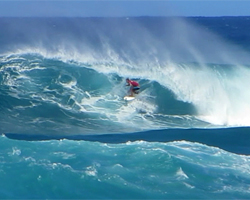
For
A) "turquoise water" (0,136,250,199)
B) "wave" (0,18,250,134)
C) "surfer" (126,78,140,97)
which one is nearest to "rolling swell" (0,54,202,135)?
"wave" (0,18,250,134)

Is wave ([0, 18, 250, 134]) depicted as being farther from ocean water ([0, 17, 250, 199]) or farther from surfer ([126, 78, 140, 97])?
surfer ([126, 78, 140, 97])

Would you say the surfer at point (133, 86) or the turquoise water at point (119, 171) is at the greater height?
the surfer at point (133, 86)

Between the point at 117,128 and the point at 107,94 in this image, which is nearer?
the point at 117,128

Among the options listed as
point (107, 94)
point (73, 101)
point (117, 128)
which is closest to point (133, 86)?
point (107, 94)

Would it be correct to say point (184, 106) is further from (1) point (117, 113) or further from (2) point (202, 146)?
(2) point (202, 146)

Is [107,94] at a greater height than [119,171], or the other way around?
[107,94]

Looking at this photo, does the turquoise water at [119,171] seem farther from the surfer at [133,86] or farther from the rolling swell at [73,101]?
the surfer at [133,86]

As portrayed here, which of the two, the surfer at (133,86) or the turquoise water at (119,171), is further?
the surfer at (133,86)

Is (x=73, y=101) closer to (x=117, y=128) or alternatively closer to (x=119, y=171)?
(x=117, y=128)

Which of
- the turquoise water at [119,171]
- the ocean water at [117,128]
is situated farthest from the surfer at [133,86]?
the turquoise water at [119,171]

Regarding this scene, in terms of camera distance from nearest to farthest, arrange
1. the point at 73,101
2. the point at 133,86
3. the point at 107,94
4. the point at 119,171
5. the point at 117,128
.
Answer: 1. the point at 119,171
2. the point at 117,128
3. the point at 73,101
4. the point at 133,86
5. the point at 107,94
